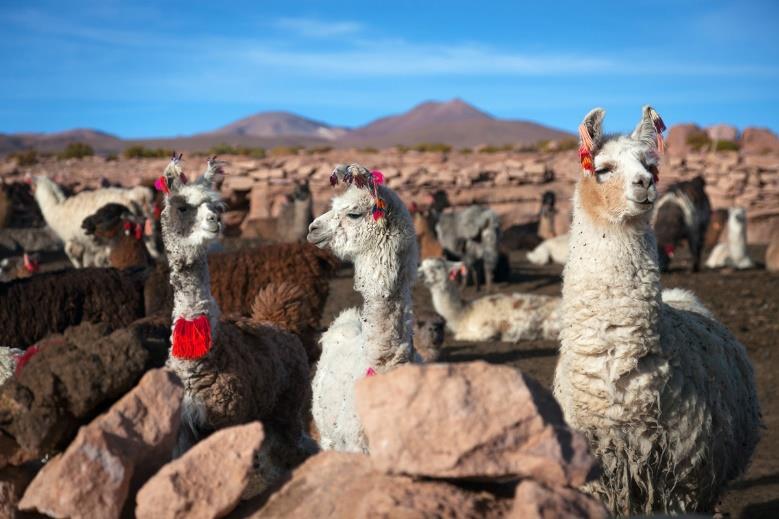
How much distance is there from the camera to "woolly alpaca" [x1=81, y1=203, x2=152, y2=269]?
41.7 feet

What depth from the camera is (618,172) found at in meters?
4.41

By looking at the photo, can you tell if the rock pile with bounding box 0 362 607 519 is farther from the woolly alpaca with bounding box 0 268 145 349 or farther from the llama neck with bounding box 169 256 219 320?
the woolly alpaca with bounding box 0 268 145 349

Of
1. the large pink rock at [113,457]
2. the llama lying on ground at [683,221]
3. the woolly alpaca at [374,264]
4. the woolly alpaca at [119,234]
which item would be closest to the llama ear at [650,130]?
the woolly alpaca at [374,264]

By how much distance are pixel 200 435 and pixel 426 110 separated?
193 meters

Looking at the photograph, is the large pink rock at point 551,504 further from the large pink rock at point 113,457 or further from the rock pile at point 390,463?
the large pink rock at point 113,457

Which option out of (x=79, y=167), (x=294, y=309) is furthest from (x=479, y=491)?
(x=79, y=167)

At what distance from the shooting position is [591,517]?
2.78 meters

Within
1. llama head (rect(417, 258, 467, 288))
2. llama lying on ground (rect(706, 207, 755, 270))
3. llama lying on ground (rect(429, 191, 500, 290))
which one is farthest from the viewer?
llama lying on ground (rect(706, 207, 755, 270))

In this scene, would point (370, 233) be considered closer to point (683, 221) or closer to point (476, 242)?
point (476, 242)

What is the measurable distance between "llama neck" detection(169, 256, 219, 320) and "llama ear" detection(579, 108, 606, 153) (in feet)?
7.38

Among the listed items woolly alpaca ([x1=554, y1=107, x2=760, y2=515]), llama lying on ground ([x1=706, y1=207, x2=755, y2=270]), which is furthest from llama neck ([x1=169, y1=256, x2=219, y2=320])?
llama lying on ground ([x1=706, y1=207, x2=755, y2=270])

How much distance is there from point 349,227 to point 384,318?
52cm

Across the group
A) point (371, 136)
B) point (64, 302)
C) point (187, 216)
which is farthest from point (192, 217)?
point (371, 136)

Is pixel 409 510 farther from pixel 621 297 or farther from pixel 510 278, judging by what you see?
pixel 510 278
